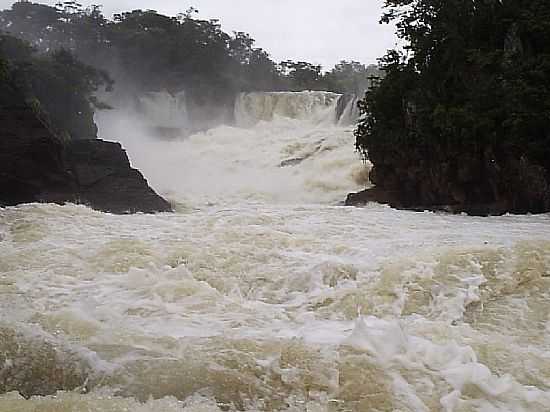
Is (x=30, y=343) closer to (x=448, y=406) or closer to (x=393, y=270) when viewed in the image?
(x=448, y=406)

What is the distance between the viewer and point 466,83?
11.9 m

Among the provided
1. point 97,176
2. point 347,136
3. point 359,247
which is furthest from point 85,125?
point 359,247

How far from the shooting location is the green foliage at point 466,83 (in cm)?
1034

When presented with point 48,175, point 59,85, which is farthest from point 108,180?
point 59,85

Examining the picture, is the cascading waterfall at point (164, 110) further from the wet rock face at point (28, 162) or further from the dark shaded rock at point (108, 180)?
the wet rock face at point (28, 162)

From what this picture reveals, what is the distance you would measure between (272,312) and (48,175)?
26.8ft

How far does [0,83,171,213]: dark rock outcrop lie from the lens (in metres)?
10.7

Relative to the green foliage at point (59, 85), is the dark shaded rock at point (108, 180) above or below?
below

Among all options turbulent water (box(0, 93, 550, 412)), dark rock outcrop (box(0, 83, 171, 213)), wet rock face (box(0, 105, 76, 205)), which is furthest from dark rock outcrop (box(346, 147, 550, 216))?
wet rock face (box(0, 105, 76, 205))

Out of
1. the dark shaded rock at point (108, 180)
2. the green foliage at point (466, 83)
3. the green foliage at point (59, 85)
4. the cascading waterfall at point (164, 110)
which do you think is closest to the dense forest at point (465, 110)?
the green foliage at point (466, 83)

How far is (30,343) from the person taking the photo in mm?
3625

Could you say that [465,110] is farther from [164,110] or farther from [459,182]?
[164,110]

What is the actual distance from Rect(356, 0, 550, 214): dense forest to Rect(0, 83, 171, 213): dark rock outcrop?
594cm

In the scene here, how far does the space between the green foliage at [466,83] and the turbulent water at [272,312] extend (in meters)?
2.28
